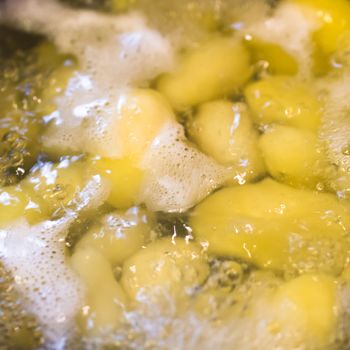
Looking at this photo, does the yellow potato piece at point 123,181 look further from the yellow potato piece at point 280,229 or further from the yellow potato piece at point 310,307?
the yellow potato piece at point 310,307

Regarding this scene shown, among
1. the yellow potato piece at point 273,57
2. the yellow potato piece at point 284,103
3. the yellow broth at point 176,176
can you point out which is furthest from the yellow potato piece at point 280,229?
the yellow potato piece at point 273,57

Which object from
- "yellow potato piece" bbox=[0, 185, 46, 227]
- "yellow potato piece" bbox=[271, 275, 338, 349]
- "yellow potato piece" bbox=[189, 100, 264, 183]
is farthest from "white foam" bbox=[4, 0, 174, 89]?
"yellow potato piece" bbox=[271, 275, 338, 349]

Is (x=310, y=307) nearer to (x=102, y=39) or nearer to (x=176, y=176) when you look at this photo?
(x=176, y=176)

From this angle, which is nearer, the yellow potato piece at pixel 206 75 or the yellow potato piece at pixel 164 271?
the yellow potato piece at pixel 164 271

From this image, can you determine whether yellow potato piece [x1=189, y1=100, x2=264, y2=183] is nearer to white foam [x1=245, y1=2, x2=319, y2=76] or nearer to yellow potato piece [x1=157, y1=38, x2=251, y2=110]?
yellow potato piece [x1=157, y1=38, x2=251, y2=110]

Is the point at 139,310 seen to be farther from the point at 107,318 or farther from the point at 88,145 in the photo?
the point at 88,145

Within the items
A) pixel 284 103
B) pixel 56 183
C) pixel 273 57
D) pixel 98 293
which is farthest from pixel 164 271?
pixel 273 57
